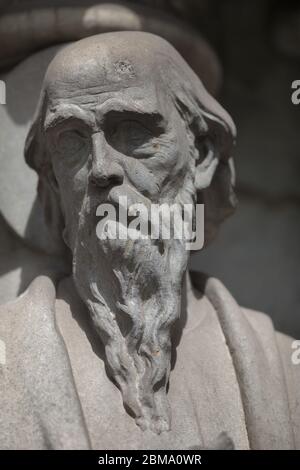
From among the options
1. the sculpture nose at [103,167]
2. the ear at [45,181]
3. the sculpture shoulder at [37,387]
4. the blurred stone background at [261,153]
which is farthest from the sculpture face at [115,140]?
the blurred stone background at [261,153]

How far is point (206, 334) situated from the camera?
314 centimetres

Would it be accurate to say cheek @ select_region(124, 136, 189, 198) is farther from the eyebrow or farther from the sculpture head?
the eyebrow

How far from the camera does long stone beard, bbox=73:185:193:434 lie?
2875 millimetres

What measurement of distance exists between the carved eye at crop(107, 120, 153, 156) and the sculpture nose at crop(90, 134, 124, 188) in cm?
4

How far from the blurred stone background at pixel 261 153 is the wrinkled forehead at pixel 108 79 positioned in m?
1.05

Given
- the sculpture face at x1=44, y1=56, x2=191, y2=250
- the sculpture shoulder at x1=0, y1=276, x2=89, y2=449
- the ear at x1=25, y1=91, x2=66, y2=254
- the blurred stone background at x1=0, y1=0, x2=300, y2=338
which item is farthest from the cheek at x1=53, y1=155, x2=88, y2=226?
the blurred stone background at x1=0, y1=0, x2=300, y2=338

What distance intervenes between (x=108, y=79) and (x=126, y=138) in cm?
15

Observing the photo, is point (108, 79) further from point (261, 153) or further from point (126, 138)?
point (261, 153)

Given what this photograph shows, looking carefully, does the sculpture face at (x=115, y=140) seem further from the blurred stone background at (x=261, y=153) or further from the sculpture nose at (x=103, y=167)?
the blurred stone background at (x=261, y=153)

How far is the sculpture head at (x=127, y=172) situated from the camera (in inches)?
114
